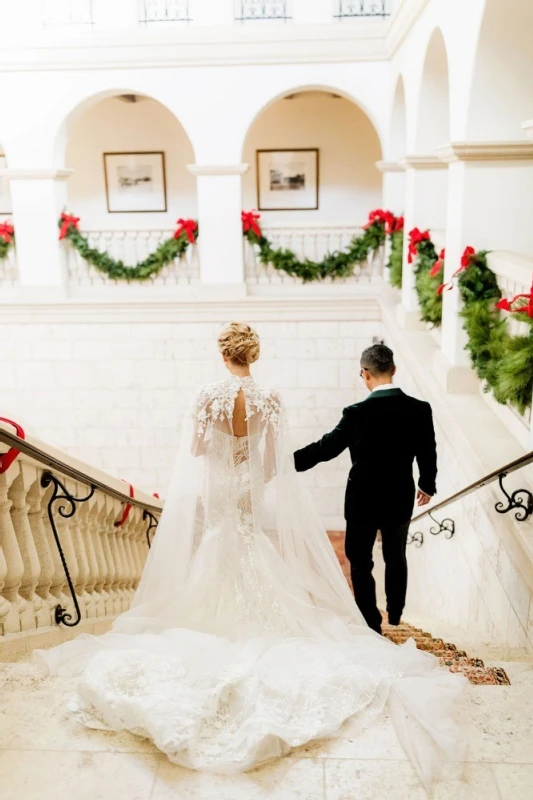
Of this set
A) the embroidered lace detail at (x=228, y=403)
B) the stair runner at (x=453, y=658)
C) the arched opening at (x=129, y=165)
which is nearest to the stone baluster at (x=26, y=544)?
the embroidered lace detail at (x=228, y=403)

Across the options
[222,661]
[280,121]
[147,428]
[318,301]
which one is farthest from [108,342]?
[222,661]

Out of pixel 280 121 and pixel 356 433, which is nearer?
pixel 356 433

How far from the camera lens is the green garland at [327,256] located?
10.0 meters

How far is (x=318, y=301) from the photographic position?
1012 centimetres

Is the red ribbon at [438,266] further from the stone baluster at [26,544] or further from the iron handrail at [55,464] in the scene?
the stone baluster at [26,544]

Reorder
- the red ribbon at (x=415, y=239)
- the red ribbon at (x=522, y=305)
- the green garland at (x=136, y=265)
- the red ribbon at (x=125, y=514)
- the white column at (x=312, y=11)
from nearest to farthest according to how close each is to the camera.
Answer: the red ribbon at (x=522, y=305) < the red ribbon at (x=125, y=514) < the red ribbon at (x=415, y=239) < the white column at (x=312, y=11) < the green garland at (x=136, y=265)

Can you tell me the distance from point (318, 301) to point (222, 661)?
772cm

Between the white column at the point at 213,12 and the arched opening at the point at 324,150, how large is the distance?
7.48 ft

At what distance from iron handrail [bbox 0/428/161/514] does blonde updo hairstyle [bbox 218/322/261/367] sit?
95cm

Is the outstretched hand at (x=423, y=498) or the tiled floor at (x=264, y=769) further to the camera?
the outstretched hand at (x=423, y=498)

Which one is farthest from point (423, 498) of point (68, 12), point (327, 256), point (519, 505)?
point (68, 12)

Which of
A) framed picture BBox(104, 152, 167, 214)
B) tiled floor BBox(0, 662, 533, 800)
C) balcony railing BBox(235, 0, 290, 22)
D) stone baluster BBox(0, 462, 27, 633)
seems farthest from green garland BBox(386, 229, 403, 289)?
tiled floor BBox(0, 662, 533, 800)

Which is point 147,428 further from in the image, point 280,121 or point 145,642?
point 145,642

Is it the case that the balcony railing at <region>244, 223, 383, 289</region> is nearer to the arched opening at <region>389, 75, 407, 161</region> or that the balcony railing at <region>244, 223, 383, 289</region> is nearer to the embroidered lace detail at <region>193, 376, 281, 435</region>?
the arched opening at <region>389, 75, 407, 161</region>
